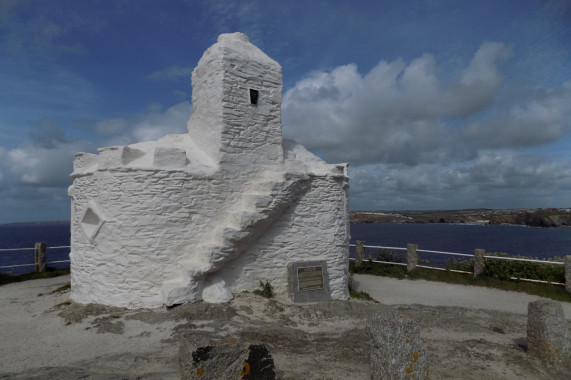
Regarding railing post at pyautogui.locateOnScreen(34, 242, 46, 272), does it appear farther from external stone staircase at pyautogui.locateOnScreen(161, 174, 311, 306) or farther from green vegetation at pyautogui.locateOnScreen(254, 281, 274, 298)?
green vegetation at pyautogui.locateOnScreen(254, 281, 274, 298)

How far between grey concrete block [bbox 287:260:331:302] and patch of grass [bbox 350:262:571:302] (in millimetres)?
6092

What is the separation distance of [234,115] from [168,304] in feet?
16.2

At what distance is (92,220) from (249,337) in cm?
529

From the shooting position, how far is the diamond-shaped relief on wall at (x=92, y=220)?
8.23 metres

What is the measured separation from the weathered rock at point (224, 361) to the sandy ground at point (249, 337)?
0.80 feet

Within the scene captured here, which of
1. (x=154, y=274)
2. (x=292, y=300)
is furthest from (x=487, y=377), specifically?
(x=154, y=274)

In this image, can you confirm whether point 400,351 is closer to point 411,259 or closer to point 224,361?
point 224,361

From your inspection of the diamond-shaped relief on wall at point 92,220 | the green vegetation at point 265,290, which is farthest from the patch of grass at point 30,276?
the green vegetation at point 265,290

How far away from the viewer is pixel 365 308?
855 centimetres

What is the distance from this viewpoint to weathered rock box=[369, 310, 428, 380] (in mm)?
4004

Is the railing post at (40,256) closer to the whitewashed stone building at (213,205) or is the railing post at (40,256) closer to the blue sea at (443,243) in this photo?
the blue sea at (443,243)

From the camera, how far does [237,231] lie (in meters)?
8.33

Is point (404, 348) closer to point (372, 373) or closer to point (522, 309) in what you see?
point (372, 373)

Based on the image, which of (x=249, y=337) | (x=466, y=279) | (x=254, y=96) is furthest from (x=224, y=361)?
(x=466, y=279)
